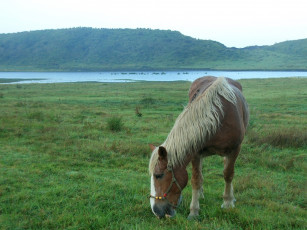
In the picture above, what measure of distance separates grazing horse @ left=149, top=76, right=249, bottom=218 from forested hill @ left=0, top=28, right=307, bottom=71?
110883mm

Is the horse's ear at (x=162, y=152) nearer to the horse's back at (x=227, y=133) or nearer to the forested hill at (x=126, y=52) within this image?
the horse's back at (x=227, y=133)

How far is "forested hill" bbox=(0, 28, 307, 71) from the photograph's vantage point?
123956mm

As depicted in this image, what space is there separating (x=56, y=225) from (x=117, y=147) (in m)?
4.03

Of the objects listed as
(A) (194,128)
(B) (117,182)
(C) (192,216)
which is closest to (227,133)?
(A) (194,128)

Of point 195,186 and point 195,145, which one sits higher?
point 195,145

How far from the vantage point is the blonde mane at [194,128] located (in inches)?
136

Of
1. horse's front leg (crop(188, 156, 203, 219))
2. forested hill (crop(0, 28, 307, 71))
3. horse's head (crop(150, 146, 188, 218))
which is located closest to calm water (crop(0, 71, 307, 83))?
forested hill (crop(0, 28, 307, 71))

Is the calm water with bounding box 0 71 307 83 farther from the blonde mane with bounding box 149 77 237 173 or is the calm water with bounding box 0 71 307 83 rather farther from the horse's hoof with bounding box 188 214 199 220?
the horse's hoof with bounding box 188 214 199 220

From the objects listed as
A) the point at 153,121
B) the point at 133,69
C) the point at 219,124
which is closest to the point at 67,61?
the point at 133,69

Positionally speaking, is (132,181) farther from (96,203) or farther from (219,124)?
(219,124)

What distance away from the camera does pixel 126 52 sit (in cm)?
14738

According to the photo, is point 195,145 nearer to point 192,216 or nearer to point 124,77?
point 192,216

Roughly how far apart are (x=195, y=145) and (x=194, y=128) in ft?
0.72

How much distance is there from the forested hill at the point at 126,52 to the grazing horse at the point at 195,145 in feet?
364
